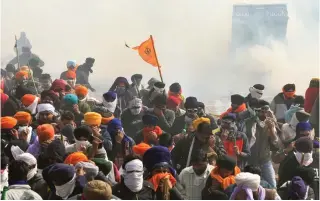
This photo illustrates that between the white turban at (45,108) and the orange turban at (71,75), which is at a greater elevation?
the white turban at (45,108)

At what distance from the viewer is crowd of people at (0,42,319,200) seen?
21.0ft

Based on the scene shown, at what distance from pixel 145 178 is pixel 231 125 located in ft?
7.62

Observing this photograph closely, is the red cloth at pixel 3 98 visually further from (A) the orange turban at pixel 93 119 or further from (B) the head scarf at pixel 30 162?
(B) the head scarf at pixel 30 162

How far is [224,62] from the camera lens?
76.0 feet

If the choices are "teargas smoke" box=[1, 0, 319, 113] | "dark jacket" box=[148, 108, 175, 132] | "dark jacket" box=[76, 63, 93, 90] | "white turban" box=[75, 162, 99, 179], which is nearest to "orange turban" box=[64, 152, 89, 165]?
"white turban" box=[75, 162, 99, 179]

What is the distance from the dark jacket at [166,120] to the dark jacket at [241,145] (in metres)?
1.02

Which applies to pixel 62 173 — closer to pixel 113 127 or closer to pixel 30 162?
pixel 30 162

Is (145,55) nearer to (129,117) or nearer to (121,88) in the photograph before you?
(121,88)

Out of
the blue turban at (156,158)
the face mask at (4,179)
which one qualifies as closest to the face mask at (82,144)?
the blue turban at (156,158)

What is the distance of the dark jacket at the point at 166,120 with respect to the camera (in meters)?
9.69

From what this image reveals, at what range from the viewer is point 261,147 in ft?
29.9

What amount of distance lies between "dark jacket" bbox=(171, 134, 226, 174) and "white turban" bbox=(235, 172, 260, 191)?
1.57 meters

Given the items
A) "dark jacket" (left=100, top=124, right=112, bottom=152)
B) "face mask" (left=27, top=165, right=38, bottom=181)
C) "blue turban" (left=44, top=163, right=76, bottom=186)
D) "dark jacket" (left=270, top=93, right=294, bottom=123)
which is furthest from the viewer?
"dark jacket" (left=270, top=93, right=294, bottom=123)

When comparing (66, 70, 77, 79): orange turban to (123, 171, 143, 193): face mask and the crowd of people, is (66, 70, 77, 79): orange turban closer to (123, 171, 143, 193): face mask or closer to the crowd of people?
the crowd of people
